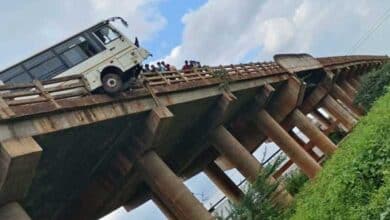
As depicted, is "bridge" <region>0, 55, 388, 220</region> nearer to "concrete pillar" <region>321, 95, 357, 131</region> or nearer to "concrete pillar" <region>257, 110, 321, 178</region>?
"concrete pillar" <region>257, 110, 321, 178</region>

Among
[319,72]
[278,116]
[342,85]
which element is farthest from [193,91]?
[342,85]

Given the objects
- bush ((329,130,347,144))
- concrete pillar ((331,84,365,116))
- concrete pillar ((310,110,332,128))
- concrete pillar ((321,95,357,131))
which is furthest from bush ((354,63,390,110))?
concrete pillar ((310,110,332,128))

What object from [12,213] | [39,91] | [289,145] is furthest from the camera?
[289,145]

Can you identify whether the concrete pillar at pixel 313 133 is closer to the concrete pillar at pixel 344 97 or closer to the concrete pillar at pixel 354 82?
the concrete pillar at pixel 344 97

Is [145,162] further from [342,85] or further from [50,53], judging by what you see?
[342,85]

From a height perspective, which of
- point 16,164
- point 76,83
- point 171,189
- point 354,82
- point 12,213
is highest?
point 76,83

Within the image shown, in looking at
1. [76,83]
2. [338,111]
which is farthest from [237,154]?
[338,111]

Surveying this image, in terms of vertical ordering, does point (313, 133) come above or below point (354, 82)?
below

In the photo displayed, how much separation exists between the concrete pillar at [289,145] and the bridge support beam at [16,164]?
16777 millimetres

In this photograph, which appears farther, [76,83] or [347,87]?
[347,87]

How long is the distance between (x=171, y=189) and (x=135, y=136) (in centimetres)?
208

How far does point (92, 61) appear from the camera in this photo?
1962 centimetres

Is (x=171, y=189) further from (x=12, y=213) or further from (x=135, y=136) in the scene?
(x=12, y=213)

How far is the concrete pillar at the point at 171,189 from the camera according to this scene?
20.0m
